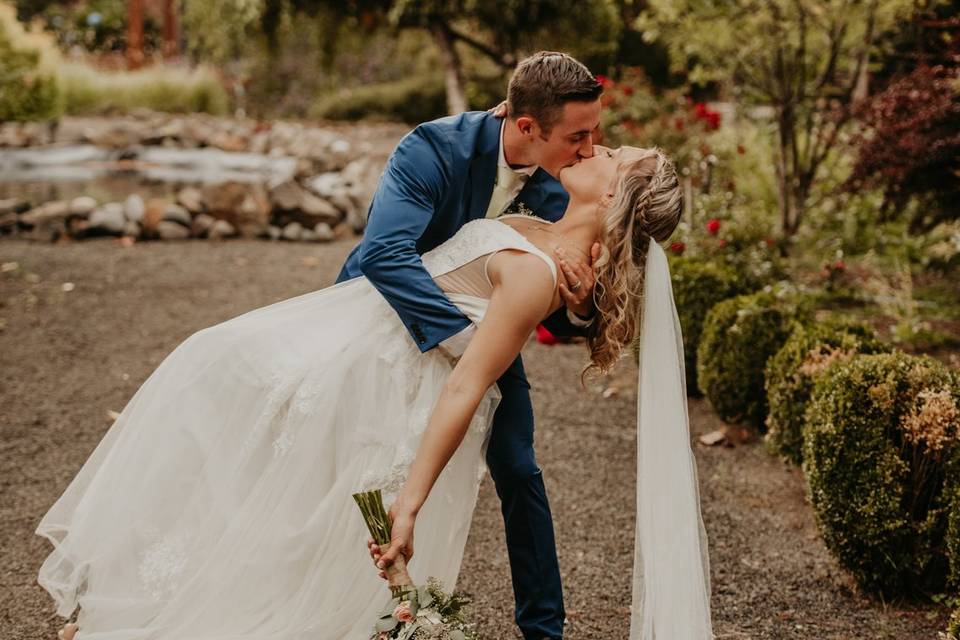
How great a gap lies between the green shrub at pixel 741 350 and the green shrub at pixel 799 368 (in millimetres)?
355

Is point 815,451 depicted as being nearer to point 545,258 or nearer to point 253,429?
point 545,258

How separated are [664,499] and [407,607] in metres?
0.82

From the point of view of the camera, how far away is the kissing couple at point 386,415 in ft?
8.29

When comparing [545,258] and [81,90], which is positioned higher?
[545,258]

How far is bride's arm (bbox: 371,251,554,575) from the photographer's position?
240 cm

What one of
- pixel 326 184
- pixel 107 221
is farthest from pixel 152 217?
pixel 326 184

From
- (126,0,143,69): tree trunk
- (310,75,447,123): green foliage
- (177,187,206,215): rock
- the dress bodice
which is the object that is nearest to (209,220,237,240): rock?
(177,187,206,215): rock

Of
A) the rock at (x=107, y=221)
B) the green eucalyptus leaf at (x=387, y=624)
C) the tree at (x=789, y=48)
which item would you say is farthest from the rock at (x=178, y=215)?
the green eucalyptus leaf at (x=387, y=624)

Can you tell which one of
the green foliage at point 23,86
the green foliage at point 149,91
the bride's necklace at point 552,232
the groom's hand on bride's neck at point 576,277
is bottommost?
the green foliage at point 149,91

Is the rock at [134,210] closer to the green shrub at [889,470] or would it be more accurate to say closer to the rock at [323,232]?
the rock at [323,232]

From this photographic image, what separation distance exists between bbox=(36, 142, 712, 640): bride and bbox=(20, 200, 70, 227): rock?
7721 millimetres

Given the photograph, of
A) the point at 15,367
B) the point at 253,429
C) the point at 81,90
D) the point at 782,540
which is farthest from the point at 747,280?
the point at 81,90

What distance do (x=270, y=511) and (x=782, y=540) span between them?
2.39m

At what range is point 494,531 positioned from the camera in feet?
13.3
